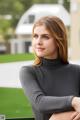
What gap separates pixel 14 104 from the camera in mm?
2234

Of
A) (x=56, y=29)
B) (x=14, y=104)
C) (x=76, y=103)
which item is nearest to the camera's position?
(x=76, y=103)

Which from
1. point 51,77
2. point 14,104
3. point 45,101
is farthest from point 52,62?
point 14,104

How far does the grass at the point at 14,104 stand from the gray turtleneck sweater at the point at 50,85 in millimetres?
468

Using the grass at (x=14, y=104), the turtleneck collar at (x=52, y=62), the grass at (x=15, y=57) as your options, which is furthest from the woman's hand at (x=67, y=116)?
the grass at (x=15, y=57)

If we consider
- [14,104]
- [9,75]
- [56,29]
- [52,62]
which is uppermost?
[56,29]

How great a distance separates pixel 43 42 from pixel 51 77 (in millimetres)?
164

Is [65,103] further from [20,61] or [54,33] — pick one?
[20,61]

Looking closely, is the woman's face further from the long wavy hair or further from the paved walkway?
the paved walkway

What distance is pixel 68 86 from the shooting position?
179 centimetres

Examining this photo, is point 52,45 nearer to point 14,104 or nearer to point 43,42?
point 43,42

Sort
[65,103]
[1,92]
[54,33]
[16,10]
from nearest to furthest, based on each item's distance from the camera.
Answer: [65,103] → [54,33] → [1,92] → [16,10]

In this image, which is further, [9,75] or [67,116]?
[9,75]

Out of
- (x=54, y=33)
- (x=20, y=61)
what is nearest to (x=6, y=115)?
(x=20, y=61)

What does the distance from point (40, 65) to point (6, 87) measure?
19.8 inches
